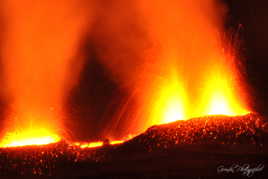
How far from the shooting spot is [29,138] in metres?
25.1

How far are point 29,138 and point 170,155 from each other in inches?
329

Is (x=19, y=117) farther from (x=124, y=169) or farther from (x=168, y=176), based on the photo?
(x=168, y=176)

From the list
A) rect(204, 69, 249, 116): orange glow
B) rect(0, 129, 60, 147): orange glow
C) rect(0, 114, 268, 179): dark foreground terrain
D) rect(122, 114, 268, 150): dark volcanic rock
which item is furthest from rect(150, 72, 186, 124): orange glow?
rect(0, 129, 60, 147): orange glow

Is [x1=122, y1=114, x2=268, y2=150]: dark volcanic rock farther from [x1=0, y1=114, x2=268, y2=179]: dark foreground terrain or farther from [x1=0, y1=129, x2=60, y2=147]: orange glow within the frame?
[x1=0, y1=129, x2=60, y2=147]: orange glow

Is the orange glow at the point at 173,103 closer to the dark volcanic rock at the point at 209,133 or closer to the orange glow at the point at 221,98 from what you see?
the orange glow at the point at 221,98

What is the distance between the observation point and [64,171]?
20.2 m

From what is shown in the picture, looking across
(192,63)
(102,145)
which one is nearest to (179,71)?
(192,63)

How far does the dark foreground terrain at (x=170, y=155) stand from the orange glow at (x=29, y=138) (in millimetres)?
1557

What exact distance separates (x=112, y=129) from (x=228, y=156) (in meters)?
12.2

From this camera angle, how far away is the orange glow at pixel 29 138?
931 inches

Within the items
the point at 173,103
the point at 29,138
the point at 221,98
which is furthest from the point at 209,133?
the point at 29,138

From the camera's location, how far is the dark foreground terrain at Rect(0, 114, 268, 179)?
18062 mm

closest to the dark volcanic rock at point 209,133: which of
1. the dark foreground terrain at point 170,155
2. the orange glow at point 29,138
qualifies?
the dark foreground terrain at point 170,155

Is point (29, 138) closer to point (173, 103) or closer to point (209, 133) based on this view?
point (173, 103)
